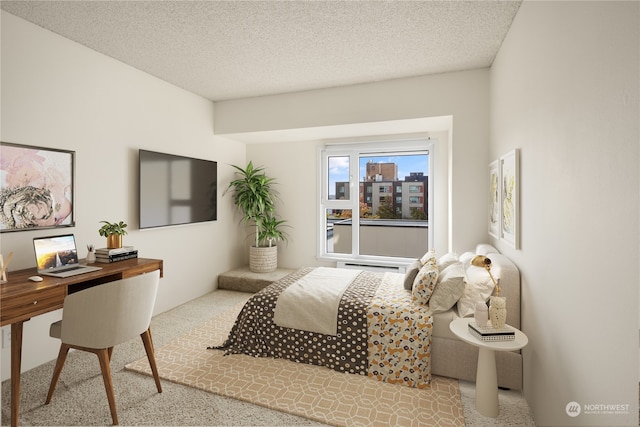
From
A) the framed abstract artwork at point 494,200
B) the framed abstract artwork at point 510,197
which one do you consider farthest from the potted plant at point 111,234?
the framed abstract artwork at point 494,200

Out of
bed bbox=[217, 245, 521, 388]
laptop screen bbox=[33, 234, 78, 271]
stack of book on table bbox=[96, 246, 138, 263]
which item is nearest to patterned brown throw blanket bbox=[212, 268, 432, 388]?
bed bbox=[217, 245, 521, 388]

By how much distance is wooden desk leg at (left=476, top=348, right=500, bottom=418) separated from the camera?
6.28ft

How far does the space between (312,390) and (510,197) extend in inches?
78.3

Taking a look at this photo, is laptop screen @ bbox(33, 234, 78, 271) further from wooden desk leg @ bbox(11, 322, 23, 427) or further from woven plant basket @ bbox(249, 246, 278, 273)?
woven plant basket @ bbox(249, 246, 278, 273)

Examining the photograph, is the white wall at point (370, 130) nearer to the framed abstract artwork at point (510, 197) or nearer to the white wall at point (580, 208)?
the framed abstract artwork at point (510, 197)

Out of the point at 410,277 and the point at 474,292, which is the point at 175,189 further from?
the point at 474,292

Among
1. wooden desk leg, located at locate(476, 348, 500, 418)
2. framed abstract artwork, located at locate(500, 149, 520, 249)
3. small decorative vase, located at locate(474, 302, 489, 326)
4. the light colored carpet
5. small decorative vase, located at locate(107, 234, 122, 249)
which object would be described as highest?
framed abstract artwork, located at locate(500, 149, 520, 249)

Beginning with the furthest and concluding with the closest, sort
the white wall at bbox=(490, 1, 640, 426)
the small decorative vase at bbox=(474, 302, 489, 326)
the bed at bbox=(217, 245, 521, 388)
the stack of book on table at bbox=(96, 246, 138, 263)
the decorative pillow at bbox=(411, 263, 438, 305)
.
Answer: the stack of book on table at bbox=(96, 246, 138, 263), the decorative pillow at bbox=(411, 263, 438, 305), the bed at bbox=(217, 245, 521, 388), the small decorative vase at bbox=(474, 302, 489, 326), the white wall at bbox=(490, 1, 640, 426)

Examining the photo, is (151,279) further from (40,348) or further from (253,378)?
(40,348)

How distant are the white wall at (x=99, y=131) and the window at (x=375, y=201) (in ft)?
5.56

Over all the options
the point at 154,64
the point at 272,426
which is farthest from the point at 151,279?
the point at 154,64

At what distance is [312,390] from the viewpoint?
2.18m

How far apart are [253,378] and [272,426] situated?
20.1 inches

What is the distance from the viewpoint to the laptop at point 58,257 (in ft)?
7.35
